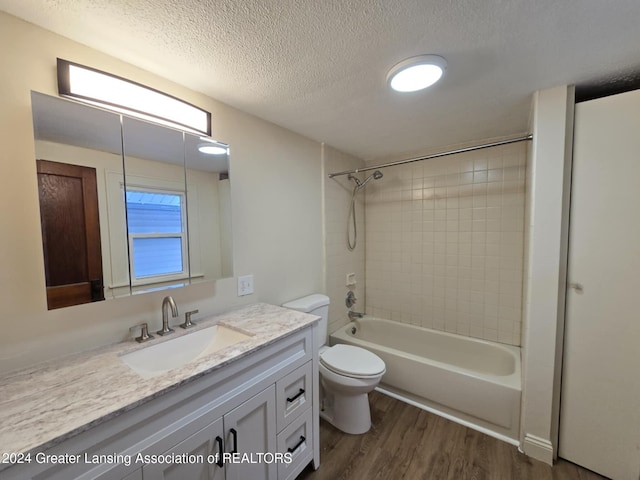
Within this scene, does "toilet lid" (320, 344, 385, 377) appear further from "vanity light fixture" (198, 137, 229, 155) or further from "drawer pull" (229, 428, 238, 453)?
"vanity light fixture" (198, 137, 229, 155)

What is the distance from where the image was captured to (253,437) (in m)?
1.11

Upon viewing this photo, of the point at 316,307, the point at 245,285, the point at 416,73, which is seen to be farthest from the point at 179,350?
the point at 416,73

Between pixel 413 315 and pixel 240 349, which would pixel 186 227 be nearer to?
pixel 240 349

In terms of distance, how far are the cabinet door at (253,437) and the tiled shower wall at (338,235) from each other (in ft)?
4.25

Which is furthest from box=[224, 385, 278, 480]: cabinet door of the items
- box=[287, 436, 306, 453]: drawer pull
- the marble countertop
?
the marble countertop

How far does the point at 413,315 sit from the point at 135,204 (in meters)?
2.55

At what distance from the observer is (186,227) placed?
140 centimetres

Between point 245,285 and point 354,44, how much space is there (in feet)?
4.71

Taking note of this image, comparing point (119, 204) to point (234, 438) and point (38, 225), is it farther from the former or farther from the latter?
point (234, 438)

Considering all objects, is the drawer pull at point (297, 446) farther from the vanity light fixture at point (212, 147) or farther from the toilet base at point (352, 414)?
the vanity light fixture at point (212, 147)

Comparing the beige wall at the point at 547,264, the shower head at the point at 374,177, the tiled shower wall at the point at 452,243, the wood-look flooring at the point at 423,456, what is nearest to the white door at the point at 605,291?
the beige wall at the point at 547,264

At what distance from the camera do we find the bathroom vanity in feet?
2.19

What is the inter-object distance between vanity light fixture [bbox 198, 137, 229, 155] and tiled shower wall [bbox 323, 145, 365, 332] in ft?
3.33

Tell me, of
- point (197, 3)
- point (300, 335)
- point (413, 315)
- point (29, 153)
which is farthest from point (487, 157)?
point (29, 153)
